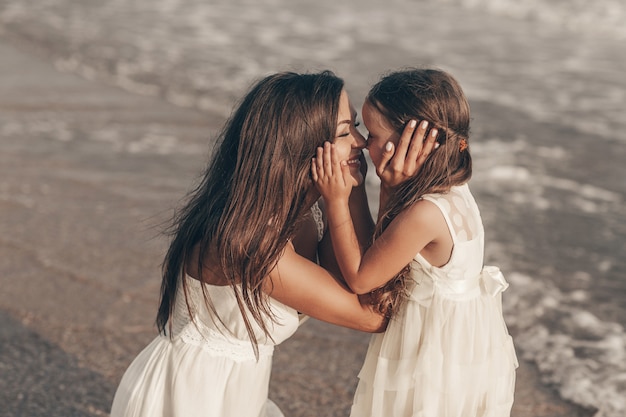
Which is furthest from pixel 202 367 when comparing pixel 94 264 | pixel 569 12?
pixel 569 12

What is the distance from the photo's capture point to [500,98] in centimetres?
1014

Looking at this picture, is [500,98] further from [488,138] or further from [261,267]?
[261,267]

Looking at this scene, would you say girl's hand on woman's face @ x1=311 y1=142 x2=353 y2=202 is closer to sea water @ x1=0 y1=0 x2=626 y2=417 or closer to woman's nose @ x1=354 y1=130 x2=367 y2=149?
woman's nose @ x1=354 y1=130 x2=367 y2=149

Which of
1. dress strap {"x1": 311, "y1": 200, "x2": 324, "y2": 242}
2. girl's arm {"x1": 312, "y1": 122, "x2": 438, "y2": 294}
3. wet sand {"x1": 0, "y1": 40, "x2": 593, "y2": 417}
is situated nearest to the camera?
girl's arm {"x1": 312, "y1": 122, "x2": 438, "y2": 294}

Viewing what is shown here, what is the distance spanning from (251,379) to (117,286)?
2.33 meters

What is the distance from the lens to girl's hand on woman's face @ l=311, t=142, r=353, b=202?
2635 mm

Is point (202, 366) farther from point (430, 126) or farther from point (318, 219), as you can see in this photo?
point (430, 126)

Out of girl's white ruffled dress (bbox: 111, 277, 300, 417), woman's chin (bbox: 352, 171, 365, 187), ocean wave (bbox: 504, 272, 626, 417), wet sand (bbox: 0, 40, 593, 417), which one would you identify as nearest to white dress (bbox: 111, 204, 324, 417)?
girl's white ruffled dress (bbox: 111, 277, 300, 417)

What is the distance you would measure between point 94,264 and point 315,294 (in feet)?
9.28

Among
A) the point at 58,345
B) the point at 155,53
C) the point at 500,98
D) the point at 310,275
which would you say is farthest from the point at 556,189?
the point at 155,53

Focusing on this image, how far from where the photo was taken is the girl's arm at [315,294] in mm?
2625

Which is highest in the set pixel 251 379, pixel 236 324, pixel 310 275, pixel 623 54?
pixel 310 275

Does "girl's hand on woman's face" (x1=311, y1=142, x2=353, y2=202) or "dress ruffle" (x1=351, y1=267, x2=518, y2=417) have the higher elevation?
"girl's hand on woman's face" (x1=311, y1=142, x2=353, y2=202)

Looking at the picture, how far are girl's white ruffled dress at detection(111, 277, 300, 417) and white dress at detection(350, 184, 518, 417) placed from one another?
39cm
